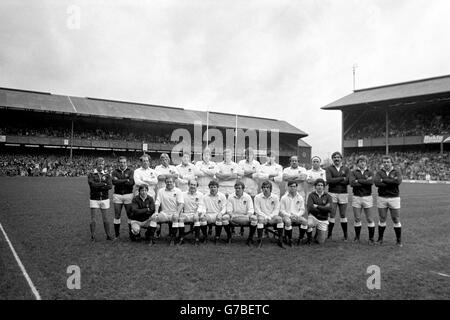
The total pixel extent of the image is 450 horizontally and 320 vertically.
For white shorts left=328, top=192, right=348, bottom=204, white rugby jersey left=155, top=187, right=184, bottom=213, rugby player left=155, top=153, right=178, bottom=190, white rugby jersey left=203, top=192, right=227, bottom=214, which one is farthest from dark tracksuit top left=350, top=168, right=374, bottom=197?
rugby player left=155, top=153, right=178, bottom=190

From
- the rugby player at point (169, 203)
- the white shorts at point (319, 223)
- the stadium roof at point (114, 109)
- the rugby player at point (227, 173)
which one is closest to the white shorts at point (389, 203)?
the white shorts at point (319, 223)

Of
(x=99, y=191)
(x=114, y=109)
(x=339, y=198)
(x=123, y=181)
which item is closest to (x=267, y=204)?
(x=339, y=198)

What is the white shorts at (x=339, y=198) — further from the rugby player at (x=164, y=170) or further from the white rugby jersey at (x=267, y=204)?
the rugby player at (x=164, y=170)

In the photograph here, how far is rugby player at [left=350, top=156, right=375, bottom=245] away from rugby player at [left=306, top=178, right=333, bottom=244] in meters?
0.70

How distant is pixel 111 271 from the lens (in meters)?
5.72

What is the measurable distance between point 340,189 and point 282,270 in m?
3.40

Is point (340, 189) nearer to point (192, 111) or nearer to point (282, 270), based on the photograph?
point (282, 270)

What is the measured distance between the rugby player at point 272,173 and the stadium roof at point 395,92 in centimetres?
4005

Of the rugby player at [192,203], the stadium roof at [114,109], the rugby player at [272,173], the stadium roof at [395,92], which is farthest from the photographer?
the stadium roof at [395,92]

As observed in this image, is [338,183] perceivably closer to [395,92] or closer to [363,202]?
[363,202]

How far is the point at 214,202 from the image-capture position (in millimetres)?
8414

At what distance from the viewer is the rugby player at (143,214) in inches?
311
